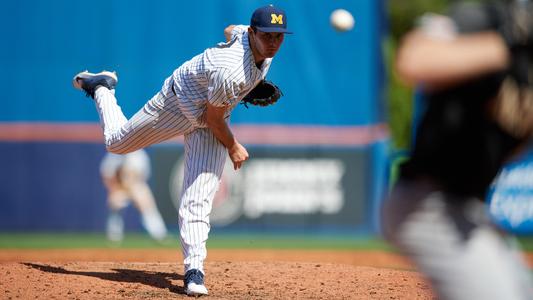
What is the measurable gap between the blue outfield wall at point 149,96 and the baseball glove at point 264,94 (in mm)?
4907

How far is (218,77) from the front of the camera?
4430mm

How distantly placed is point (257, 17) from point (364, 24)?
6.13 meters

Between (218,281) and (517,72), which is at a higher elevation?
(517,72)

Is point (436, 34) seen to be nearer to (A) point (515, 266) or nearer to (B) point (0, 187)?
(A) point (515, 266)

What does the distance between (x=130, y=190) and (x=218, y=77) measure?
230 inches

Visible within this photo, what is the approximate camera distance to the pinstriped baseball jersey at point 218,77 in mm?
4457

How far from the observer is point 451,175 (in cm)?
215

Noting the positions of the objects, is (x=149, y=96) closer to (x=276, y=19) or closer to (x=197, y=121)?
(x=197, y=121)

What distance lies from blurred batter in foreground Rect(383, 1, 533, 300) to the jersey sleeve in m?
2.32

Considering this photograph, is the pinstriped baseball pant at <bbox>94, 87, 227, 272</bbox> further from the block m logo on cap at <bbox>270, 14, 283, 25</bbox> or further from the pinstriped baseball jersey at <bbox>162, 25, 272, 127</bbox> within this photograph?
the block m logo on cap at <bbox>270, 14, 283, 25</bbox>

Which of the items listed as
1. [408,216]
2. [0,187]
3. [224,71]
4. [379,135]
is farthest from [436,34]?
[0,187]

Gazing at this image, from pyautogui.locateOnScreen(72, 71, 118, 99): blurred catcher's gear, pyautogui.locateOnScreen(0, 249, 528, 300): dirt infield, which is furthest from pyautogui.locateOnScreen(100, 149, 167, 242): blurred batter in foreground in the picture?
pyautogui.locateOnScreen(72, 71, 118, 99): blurred catcher's gear

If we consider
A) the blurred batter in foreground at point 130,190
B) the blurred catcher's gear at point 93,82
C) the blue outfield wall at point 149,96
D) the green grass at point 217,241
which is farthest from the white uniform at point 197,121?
the blue outfield wall at point 149,96

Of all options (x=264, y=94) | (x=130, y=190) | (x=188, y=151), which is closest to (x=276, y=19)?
(x=264, y=94)
